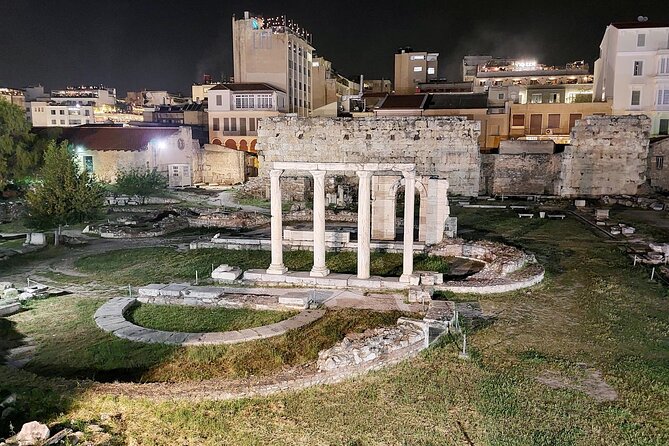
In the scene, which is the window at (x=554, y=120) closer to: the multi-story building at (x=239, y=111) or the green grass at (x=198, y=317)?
the multi-story building at (x=239, y=111)

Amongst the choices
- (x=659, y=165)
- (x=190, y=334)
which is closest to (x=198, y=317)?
(x=190, y=334)

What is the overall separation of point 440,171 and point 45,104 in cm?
6352

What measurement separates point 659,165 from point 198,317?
32.4m

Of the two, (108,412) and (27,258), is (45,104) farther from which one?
(108,412)

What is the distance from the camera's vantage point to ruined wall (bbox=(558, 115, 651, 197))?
3291 cm

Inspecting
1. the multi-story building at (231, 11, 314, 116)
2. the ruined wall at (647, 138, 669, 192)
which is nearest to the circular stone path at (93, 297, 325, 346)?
the ruined wall at (647, 138, 669, 192)

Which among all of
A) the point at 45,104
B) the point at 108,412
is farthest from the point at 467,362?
the point at 45,104

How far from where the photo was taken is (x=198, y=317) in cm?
1334

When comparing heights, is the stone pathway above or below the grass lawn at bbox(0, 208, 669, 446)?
below

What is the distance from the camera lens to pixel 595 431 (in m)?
7.70

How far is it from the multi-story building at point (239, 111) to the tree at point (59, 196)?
26476mm

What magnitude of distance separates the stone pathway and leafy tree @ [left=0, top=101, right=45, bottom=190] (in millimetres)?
28601

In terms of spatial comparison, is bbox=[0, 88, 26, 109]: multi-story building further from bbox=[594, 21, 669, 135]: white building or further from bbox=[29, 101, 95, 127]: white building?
bbox=[594, 21, 669, 135]: white building

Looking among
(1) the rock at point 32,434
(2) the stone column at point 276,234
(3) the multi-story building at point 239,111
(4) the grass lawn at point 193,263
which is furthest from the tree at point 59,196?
(3) the multi-story building at point 239,111
